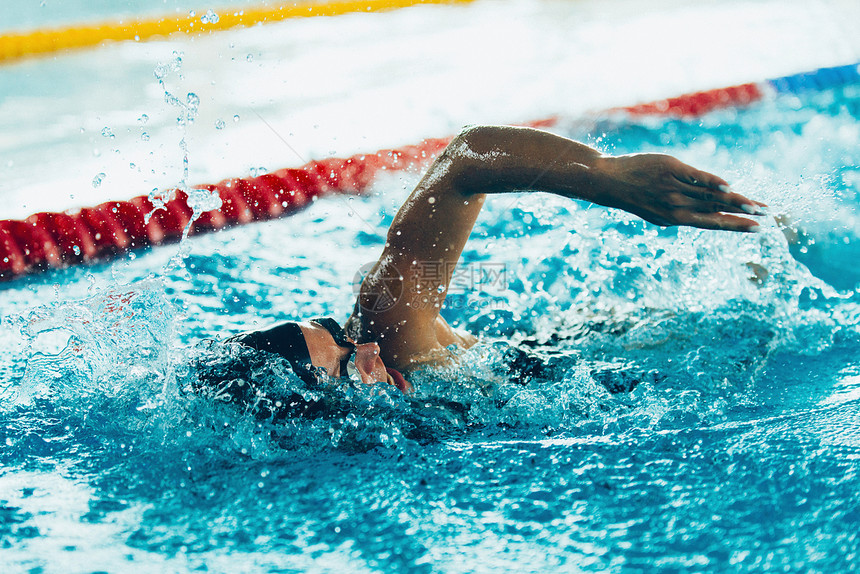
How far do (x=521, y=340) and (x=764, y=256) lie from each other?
27.9 inches

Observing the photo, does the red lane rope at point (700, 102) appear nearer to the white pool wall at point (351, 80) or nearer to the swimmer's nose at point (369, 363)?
the white pool wall at point (351, 80)

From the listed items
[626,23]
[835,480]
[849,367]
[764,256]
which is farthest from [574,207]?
[626,23]

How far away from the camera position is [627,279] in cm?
206

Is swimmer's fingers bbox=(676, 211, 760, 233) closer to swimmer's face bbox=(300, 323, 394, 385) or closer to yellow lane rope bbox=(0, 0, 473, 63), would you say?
swimmer's face bbox=(300, 323, 394, 385)

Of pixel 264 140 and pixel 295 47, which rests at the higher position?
pixel 295 47

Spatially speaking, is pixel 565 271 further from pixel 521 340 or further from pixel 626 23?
pixel 626 23

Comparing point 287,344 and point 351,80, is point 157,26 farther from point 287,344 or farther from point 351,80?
point 287,344

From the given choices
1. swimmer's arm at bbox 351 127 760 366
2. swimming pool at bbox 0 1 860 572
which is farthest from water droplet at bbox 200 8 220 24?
swimmer's arm at bbox 351 127 760 366

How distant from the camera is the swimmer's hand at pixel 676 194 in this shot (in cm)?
99

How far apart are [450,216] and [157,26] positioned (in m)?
4.16

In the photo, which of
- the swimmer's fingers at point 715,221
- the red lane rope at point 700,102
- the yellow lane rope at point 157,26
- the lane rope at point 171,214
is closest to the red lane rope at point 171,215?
the lane rope at point 171,214

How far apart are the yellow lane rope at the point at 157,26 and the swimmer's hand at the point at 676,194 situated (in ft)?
11.9

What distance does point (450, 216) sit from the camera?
4.27ft

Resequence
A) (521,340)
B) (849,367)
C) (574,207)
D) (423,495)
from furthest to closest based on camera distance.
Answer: (574,207) < (521,340) < (849,367) < (423,495)
